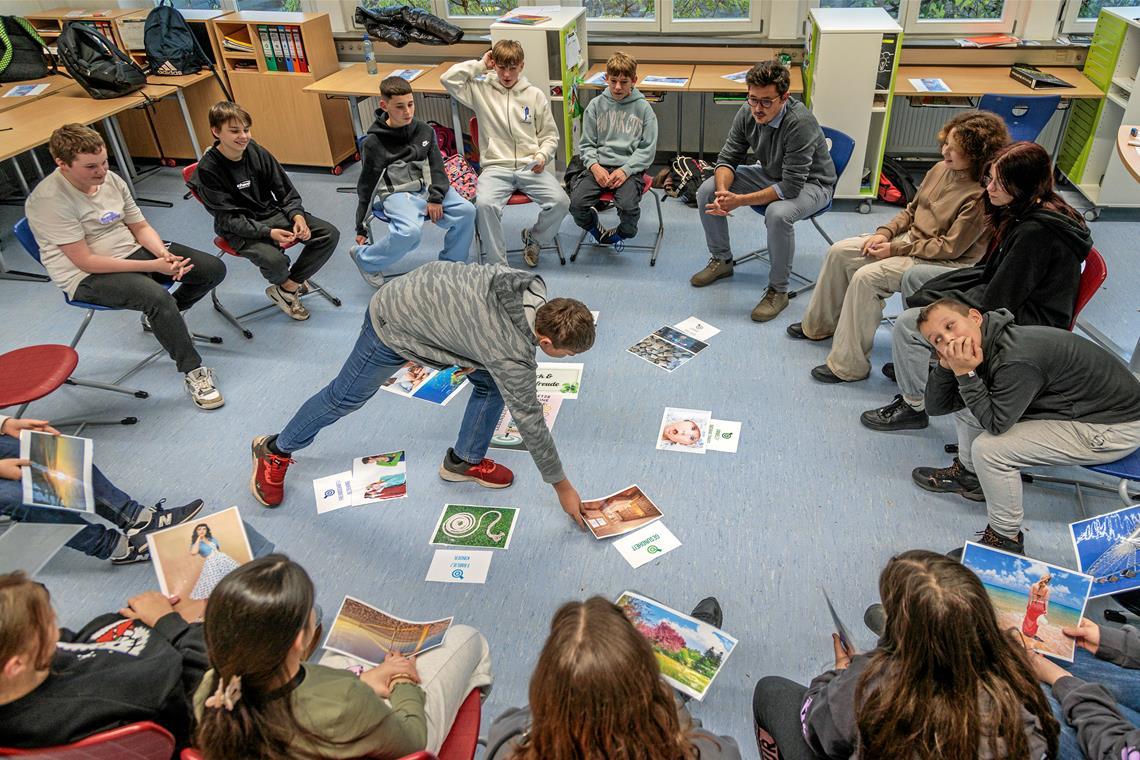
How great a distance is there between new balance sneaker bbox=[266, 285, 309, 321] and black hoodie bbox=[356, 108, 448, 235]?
1.65 ft

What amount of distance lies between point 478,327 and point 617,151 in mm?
2566

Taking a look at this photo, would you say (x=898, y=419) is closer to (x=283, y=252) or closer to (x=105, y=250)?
(x=283, y=252)

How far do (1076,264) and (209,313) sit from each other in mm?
4029

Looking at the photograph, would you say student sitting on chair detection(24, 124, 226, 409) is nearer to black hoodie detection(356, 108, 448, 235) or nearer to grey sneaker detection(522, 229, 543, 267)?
black hoodie detection(356, 108, 448, 235)

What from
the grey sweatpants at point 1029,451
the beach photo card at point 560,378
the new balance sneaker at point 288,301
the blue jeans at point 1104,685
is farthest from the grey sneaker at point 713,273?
the blue jeans at point 1104,685

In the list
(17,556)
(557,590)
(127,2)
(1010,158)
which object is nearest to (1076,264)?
(1010,158)

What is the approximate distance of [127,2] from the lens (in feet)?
20.2

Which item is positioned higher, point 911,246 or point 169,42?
point 169,42

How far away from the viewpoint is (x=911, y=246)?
3.43 meters

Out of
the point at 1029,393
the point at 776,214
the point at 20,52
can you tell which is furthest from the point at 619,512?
the point at 20,52

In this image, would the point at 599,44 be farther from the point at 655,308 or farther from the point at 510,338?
the point at 510,338

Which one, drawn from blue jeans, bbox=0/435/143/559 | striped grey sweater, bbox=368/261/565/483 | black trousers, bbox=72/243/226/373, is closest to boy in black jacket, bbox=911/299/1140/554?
striped grey sweater, bbox=368/261/565/483

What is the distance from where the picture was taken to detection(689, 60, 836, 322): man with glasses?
3.82 m

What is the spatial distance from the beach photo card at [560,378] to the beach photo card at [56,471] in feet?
5.72
